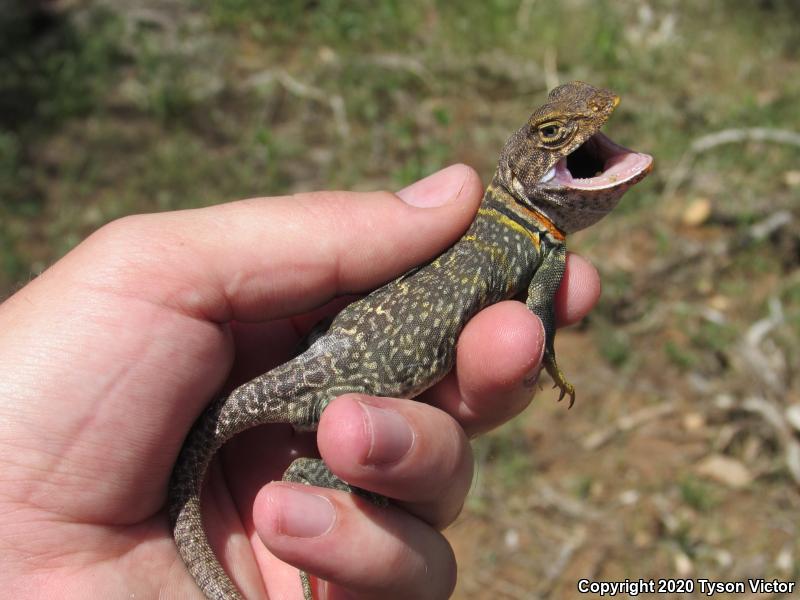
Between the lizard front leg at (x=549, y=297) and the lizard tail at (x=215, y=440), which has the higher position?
the lizard front leg at (x=549, y=297)

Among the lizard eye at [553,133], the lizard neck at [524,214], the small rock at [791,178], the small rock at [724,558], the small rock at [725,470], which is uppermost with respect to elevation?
the lizard eye at [553,133]

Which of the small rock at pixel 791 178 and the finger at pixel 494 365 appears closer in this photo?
the finger at pixel 494 365

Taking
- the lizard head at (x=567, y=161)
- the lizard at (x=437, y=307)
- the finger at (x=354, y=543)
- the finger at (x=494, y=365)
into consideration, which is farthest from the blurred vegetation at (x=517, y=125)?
the lizard head at (x=567, y=161)

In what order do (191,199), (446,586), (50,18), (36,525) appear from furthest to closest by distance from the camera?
(50,18) → (191,199) → (446,586) → (36,525)

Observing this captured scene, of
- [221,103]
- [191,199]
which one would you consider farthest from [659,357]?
[221,103]

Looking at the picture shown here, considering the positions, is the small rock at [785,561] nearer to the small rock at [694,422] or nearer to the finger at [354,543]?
the small rock at [694,422]

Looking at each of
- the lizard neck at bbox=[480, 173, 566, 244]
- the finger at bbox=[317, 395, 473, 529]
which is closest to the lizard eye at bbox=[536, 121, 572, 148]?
the lizard neck at bbox=[480, 173, 566, 244]

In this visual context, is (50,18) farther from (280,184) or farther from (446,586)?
(446,586)
